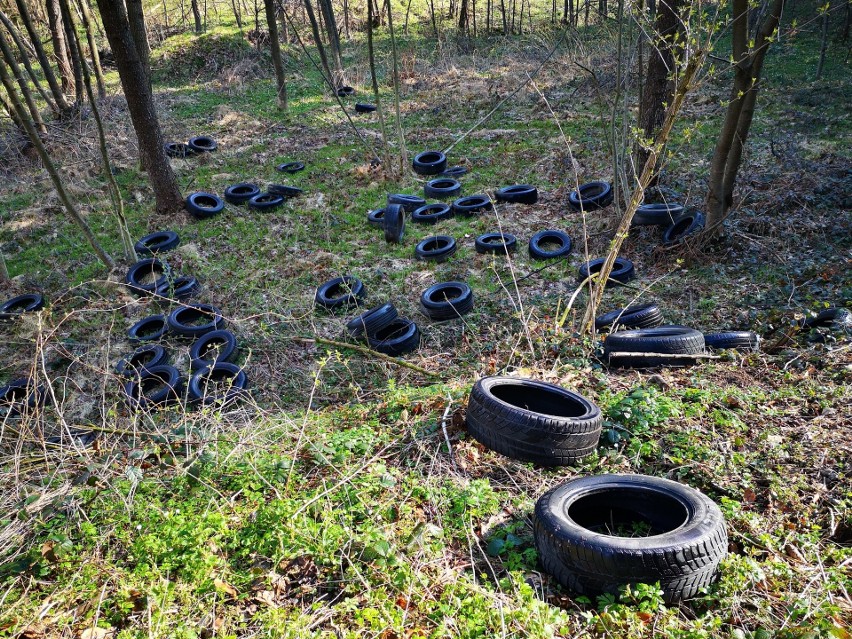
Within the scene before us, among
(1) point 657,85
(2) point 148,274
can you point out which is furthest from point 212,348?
(1) point 657,85

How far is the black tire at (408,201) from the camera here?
425 inches

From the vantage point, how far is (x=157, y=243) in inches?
395

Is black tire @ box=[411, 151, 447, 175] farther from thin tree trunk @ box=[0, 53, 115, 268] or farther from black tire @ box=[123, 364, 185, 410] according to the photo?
black tire @ box=[123, 364, 185, 410]

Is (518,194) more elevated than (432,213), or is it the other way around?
(518,194)

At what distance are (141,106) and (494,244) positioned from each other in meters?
7.47

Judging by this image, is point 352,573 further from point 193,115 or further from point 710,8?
point 710,8

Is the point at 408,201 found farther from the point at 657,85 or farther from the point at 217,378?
the point at 217,378

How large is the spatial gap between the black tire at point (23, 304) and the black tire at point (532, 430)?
26.2 ft

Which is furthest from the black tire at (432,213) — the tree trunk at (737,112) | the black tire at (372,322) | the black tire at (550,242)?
the tree trunk at (737,112)

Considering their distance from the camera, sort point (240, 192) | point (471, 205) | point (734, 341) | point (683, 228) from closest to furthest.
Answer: point (734, 341), point (683, 228), point (471, 205), point (240, 192)

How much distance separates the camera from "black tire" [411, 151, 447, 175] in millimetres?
12320

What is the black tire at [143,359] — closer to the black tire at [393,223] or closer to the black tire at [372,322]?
the black tire at [372,322]

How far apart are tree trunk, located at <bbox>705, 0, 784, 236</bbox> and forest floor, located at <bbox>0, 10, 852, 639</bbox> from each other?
0.58 meters

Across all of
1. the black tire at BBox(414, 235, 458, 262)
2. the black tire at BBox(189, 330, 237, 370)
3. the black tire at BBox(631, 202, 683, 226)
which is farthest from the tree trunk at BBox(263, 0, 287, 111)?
the black tire at BBox(631, 202, 683, 226)
